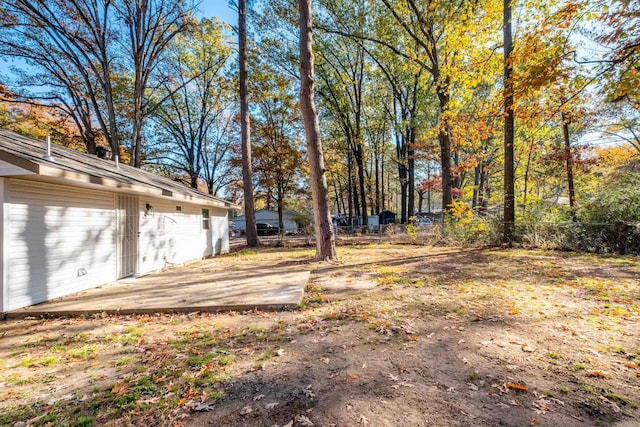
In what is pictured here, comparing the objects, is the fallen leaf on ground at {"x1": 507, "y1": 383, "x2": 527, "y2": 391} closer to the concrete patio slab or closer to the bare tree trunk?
the concrete patio slab

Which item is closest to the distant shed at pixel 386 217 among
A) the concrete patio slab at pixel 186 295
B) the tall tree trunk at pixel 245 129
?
the tall tree trunk at pixel 245 129

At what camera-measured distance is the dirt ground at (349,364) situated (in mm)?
1936

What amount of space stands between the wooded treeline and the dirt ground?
384cm

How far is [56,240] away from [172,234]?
13.2 ft

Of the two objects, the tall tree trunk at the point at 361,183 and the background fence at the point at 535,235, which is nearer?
the background fence at the point at 535,235

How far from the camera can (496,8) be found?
31.3ft

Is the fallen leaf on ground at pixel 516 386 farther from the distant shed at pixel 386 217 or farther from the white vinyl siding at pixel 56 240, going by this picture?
the distant shed at pixel 386 217

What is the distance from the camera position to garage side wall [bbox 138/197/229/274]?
770 centimetres

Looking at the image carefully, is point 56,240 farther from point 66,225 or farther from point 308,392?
point 308,392

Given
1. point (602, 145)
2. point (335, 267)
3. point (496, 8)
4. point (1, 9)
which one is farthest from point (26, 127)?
point (602, 145)

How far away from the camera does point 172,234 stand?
9.05 m

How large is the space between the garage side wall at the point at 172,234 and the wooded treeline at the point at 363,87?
22.4 feet

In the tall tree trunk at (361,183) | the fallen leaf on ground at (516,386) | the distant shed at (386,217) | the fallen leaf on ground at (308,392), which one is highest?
the tall tree trunk at (361,183)

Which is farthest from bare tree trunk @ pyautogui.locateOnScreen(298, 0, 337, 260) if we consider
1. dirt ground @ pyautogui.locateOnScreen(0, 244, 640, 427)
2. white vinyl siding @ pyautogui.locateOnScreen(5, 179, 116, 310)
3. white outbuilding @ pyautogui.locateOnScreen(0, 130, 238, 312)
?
white vinyl siding @ pyautogui.locateOnScreen(5, 179, 116, 310)
